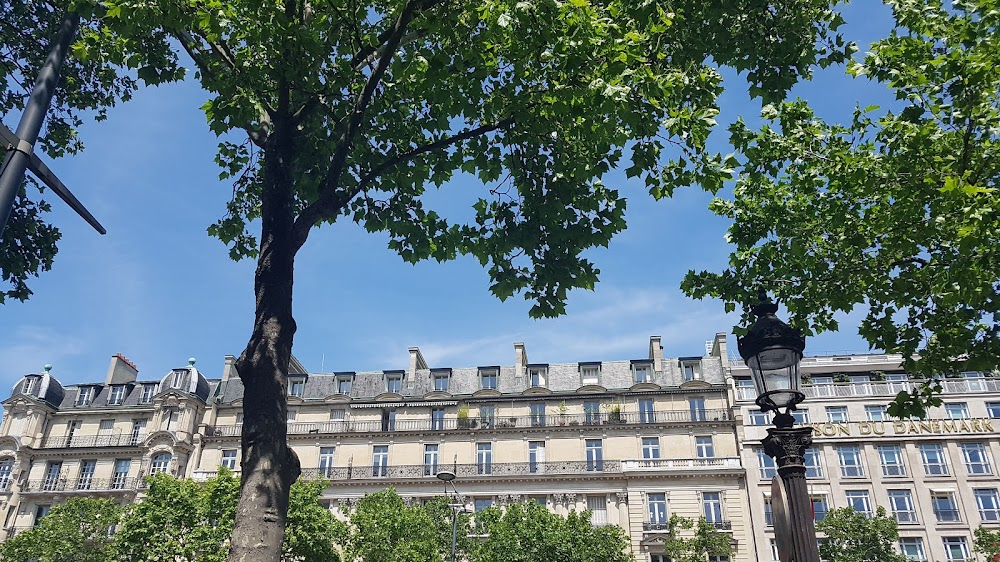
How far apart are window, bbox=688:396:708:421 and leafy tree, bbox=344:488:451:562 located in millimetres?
17525

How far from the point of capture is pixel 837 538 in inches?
1473

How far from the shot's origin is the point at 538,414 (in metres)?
47.5

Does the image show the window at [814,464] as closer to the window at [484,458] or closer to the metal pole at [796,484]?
the window at [484,458]

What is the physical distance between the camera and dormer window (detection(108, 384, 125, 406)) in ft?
174

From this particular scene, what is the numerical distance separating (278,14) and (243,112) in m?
1.40

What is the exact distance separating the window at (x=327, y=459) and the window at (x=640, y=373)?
2016 cm

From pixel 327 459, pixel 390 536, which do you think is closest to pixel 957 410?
pixel 390 536

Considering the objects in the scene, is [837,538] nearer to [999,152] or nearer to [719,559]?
[719,559]

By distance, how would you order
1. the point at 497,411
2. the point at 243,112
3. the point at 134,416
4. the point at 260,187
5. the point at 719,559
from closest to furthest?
1. the point at 243,112
2. the point at 260,187
3. the point at 719,559
4. the point at 497,411
5. the point at 134,416

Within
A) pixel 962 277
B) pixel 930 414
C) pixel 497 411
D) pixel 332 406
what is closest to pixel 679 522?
pixel 497 411

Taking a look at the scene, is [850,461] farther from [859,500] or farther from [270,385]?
[270,385]

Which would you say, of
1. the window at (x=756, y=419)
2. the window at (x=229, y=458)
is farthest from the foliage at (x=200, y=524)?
the window at (x=756, y=419)

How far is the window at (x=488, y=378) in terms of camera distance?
50.3m

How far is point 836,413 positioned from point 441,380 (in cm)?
2527
